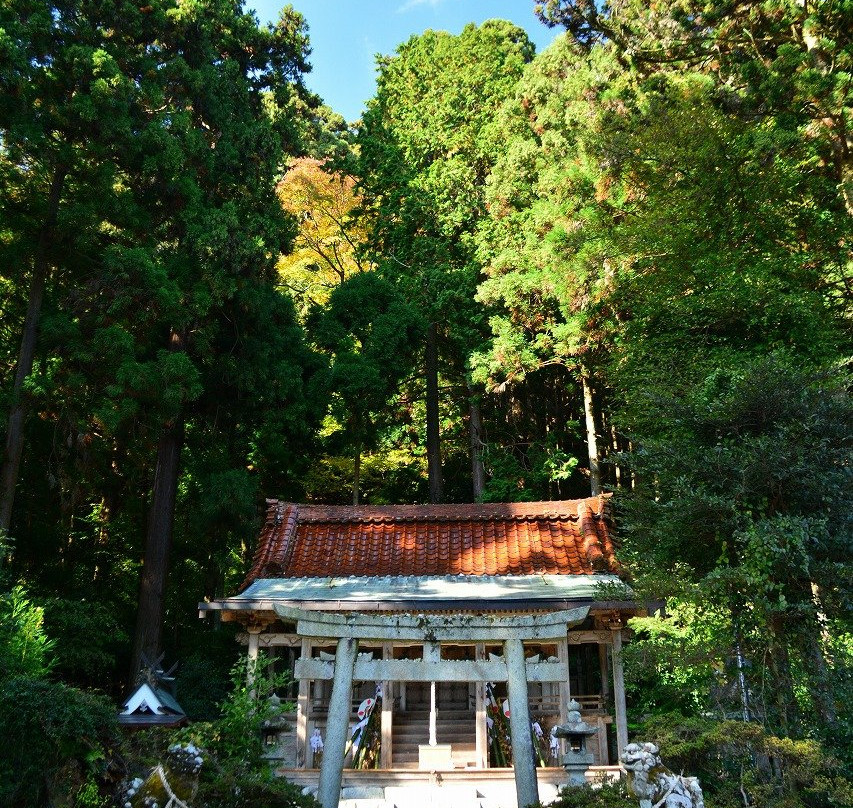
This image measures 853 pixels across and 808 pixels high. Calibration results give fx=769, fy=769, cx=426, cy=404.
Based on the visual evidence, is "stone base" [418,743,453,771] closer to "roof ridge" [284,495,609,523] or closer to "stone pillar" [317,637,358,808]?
"stone pillar" [317,637,358,808]

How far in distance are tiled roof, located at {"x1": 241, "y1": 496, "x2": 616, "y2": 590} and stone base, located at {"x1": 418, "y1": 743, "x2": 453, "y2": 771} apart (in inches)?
98.0

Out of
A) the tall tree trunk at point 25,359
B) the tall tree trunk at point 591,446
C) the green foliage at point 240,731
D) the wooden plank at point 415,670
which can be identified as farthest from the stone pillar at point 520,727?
the tall tree trunk at point 591,446

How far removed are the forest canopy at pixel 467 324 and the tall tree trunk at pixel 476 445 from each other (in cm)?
8

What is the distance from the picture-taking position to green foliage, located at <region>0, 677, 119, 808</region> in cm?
Result: 520

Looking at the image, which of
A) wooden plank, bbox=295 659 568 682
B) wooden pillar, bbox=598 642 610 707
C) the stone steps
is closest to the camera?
wooden plank, bbox=295 659 568 682

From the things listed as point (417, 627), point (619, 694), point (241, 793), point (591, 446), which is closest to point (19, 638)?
point (241, 793)

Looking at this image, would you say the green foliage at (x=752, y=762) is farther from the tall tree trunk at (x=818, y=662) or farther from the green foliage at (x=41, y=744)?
the green foliage at (x=41, y=744)

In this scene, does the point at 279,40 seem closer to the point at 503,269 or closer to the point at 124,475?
the point at 503,269

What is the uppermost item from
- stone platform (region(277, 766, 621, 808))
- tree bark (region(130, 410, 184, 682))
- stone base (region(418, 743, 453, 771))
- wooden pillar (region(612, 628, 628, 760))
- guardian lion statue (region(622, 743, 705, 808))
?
tree bark (region(130, 410, 184, 682))

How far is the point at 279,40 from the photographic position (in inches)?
621

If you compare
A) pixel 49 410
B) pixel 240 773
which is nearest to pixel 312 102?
pixel 49 410

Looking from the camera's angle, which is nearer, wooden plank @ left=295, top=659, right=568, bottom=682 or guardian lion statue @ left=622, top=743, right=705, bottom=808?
guardian lion statue @ left=622, top=743, right=705, bottom=808

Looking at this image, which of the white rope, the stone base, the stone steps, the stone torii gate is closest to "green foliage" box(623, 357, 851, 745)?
the stone torii gate

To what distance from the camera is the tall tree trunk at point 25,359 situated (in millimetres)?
10594
